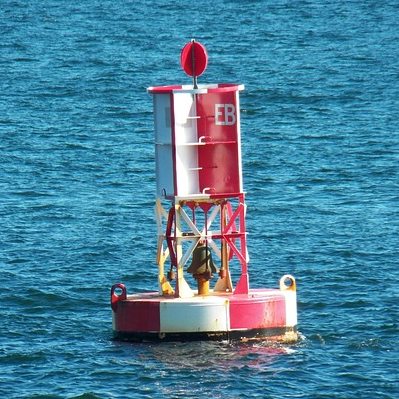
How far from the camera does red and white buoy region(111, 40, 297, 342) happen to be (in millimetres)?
44031

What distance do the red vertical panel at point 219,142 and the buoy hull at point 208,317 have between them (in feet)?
9.95

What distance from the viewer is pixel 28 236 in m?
59.7

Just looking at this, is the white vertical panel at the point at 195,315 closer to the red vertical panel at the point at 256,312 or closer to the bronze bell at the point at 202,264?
the red vertical panel at the point at 256,312

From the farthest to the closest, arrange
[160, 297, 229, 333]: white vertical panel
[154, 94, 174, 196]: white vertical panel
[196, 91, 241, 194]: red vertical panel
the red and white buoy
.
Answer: [154, 94, 174, 196]: white vertical panel, [196, 91, 241, 194]: red vertical panel, the red and white buoy, [160, 297, 229, 333]: white vertical panel

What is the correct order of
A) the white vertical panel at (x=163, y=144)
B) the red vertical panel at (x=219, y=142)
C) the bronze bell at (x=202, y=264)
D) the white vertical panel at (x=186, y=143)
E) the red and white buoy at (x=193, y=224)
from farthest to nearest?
the bronze bell at (x=202, y=264) → the white vertical panel at (x=163, y=144) → the red vertical panel at (x=219, y=142) → the white vertical panel at (x=186, y=143) → the red and white buoy at (x=193, y=224)

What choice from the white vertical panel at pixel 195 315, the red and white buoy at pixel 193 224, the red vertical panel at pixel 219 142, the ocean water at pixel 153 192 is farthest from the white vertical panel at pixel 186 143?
the ocean water at pixel 153 192

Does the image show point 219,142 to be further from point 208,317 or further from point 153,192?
point 153,192

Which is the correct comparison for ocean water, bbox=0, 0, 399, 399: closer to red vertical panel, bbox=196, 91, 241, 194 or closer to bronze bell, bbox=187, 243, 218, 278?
bronze bell, bbox=187, 243, 218, 278

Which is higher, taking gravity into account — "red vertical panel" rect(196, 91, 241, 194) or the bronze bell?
"red vertical panel" rect(196, 91, 241, 194)

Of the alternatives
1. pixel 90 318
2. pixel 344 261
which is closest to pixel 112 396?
pixel 90 318

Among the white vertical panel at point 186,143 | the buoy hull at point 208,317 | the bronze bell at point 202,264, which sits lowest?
the buoy hull at point 208,317

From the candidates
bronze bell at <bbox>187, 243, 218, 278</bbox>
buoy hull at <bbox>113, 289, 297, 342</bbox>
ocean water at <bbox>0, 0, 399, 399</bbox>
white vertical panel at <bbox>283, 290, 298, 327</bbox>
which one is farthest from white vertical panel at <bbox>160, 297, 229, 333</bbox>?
white vertical panel at <bbox>283, 290, 298, 327</bbox>

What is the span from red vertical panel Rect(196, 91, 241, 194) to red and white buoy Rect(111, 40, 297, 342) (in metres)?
0.03

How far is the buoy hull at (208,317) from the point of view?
4388 centimetres
